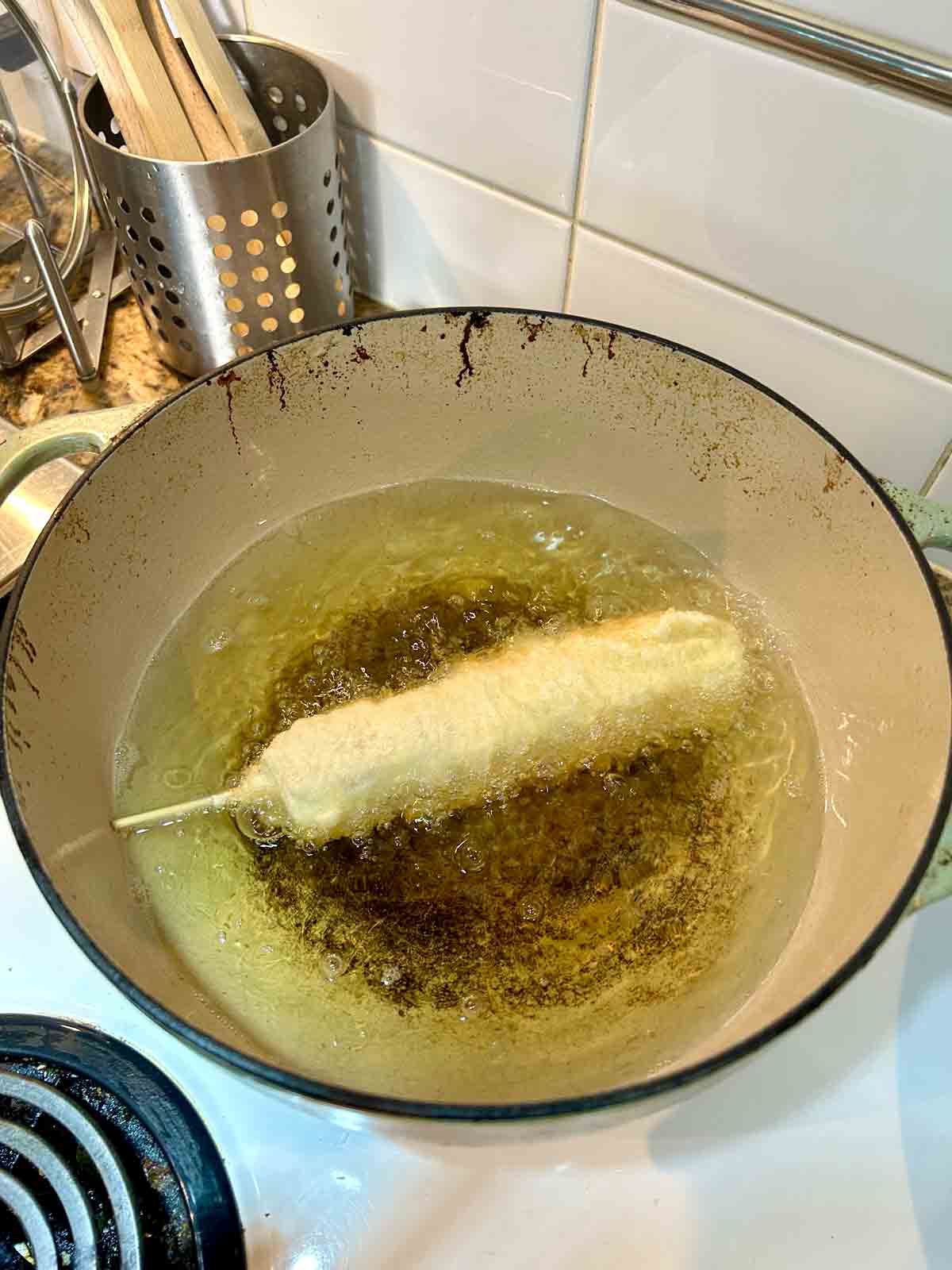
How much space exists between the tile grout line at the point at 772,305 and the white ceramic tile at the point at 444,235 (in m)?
0.04

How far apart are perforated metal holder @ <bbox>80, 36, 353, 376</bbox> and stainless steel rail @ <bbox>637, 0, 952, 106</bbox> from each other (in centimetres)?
28

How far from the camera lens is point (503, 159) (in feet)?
2.16

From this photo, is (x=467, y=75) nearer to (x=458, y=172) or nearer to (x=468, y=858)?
(x=458, y=172)

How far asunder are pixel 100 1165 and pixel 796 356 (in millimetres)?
617

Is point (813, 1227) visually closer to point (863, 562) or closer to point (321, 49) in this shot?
point (863, 562)

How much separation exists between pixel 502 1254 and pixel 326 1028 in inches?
5.3

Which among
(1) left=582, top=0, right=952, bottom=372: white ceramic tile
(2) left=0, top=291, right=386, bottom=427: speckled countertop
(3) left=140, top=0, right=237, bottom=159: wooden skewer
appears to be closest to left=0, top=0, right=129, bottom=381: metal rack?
(2) left=0, top=291, right=386, bottom=427: speckled countertop

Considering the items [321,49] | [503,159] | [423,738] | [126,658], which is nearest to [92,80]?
[321,49]

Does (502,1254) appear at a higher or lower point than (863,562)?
lower

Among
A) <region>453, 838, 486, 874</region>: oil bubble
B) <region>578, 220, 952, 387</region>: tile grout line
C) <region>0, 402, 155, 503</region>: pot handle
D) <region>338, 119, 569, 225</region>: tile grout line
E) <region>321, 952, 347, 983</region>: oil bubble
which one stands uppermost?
<region>338, 119, 569, 225</region>: tile grout line

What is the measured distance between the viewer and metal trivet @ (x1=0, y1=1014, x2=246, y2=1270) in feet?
1.42

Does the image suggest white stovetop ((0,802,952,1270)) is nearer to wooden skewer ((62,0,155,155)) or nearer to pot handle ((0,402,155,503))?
pot handle ((0,402,155,503))

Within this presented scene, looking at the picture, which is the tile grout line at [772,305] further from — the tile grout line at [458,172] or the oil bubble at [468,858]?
the oil bubble at [468,858]

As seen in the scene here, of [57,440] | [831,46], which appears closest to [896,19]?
[831,46]
